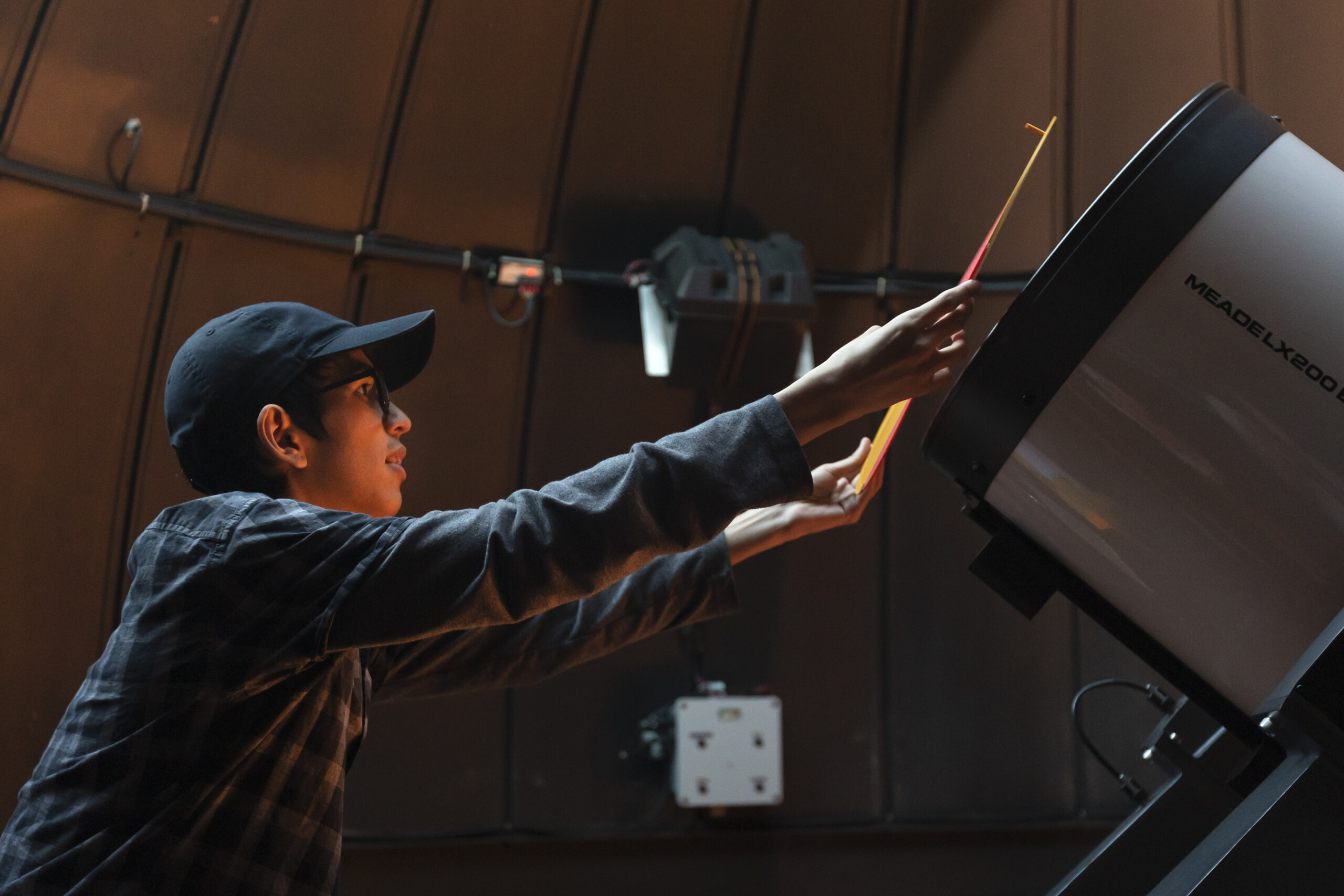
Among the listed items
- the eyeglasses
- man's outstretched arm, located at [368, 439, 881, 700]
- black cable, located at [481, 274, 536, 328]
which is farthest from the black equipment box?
the eyeglasses

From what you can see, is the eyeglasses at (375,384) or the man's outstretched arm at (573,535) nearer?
the man's outstretched arm at (573,535)

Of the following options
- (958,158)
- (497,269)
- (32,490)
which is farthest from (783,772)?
(32,490)

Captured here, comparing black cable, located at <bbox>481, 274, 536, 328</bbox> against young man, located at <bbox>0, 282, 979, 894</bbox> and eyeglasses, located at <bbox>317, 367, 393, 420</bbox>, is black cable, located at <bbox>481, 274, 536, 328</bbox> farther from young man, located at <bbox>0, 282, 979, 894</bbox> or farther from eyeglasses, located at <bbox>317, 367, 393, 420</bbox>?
young man, located at <bbox>0, 282, 979, 894</bbox>

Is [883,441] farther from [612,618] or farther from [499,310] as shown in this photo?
[499,310]

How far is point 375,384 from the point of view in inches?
64.1

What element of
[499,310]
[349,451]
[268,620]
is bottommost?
[268,620]

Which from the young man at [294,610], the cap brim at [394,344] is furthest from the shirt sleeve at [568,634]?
the cap brim at [394,344]

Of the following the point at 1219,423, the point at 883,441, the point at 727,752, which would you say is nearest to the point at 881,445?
the point at 883,441

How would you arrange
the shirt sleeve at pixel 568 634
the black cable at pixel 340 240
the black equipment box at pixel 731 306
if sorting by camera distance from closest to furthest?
the shirt sleeve at pixel 568 634, the black cable at pixel 340 240, the black equipment box at pixel 731 306

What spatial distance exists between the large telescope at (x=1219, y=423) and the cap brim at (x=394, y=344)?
87 cm

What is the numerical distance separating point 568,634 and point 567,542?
63 centimetres

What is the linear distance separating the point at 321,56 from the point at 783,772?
2940 millimetres

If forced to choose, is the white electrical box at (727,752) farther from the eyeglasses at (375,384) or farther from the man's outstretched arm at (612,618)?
the eyeglasses at (375,384)

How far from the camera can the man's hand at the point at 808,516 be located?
5.75ft
